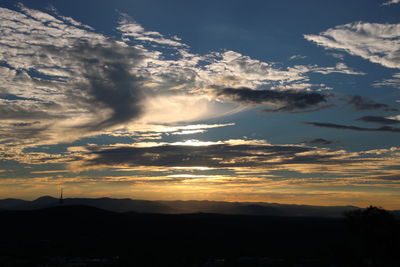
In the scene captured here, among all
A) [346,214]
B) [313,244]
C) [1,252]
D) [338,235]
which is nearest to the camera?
[346,214]

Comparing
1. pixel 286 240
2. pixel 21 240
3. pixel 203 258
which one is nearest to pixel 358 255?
pixel 203 258

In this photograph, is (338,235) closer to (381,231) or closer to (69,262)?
(381,231)

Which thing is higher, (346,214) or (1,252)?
(346,214)

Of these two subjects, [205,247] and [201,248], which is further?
[205,247]

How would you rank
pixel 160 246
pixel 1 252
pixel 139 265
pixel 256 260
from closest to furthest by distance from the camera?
pixel 139 265, pixel 256 260, pixel 1 252, pixel 160 246

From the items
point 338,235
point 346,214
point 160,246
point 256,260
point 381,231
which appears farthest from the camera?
point 338,235

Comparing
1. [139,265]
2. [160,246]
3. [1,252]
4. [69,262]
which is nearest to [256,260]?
[139,265]

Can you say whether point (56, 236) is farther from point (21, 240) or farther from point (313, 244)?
point (313, 244)

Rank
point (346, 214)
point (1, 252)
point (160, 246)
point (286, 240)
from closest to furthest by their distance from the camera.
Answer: point (346, 214)
point (1, 252)
point (160, 246)
point (286, 240)

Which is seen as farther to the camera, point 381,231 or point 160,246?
point 160,246
